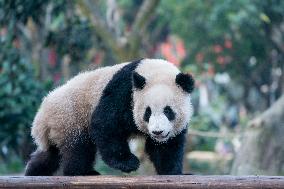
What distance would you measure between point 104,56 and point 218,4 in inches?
293

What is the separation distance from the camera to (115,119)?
15.5ft

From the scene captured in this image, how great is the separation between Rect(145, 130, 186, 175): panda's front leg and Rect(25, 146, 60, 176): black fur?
2.64 ft

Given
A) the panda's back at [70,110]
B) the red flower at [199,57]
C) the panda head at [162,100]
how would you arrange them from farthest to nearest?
the red flower at [199,57], the panda's back at [70,110], the panda head at [162,100]

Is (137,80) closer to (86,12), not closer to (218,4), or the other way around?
(86,12)

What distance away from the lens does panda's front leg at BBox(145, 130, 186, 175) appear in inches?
193

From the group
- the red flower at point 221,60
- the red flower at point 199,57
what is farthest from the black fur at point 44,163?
the red flower at point 199,57

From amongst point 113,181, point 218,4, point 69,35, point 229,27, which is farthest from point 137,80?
point 229,27

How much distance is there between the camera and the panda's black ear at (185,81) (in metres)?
4.75

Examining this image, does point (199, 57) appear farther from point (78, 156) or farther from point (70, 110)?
point (78, 156)

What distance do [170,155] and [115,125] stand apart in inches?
20.3

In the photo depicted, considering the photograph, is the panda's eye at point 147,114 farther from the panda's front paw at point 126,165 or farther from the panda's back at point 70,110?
the panda's back at point 70,110

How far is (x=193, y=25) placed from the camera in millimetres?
16812

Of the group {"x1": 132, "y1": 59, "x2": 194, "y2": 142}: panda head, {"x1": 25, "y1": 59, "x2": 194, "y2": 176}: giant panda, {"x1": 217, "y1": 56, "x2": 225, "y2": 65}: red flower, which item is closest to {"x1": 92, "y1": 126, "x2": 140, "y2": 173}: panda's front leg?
{"x1": 25, "y1": 59, "x2": 194, "y2": 176}: giant panda

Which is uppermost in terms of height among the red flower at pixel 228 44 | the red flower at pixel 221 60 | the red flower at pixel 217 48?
the red flower at pixel 228 44
